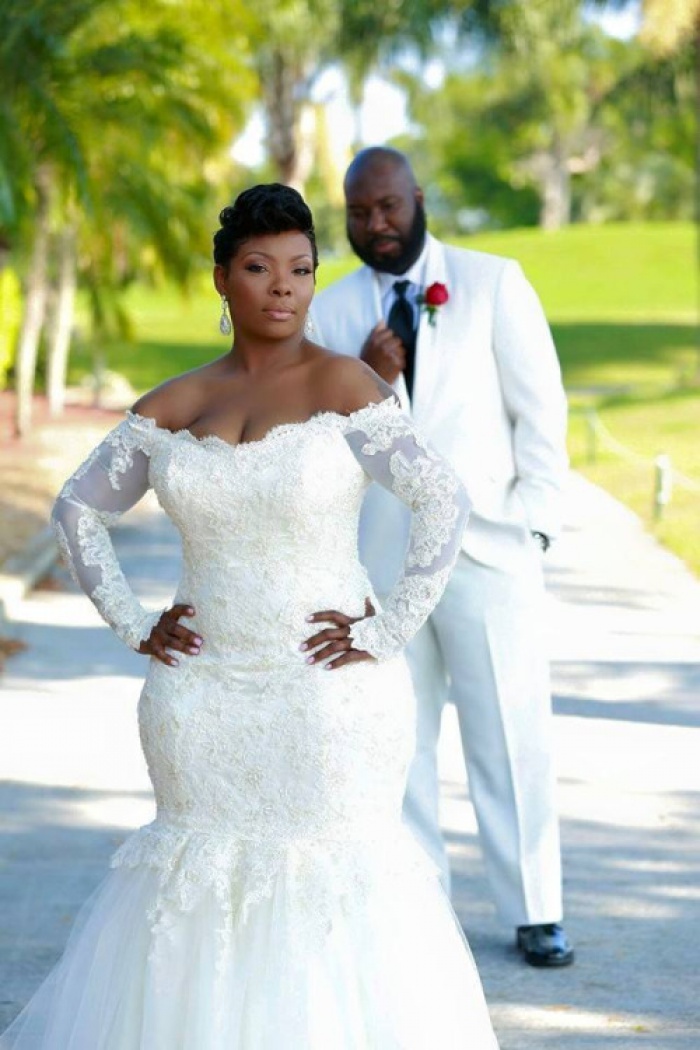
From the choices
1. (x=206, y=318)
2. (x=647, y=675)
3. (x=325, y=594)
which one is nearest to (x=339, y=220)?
(x=206, y=318)

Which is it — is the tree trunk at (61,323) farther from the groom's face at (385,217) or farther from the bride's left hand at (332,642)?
the bride's left hand at (332,642)

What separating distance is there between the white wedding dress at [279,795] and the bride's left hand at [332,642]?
0.9 inches

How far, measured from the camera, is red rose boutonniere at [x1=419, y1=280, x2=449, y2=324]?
19.6ft

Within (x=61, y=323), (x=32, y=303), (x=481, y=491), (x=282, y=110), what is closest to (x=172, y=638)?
(x=481, y=491)

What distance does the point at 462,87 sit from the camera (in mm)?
97188

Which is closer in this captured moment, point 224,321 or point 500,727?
point 224,321

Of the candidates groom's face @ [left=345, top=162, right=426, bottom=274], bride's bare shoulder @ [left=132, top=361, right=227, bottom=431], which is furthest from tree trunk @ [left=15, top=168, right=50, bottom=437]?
bride's bare shoulder @ [left=132, top=361, right=227, bottom=431]

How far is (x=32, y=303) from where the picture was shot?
87.0 ft

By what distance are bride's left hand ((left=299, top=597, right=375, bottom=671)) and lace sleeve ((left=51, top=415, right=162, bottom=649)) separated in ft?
1.45

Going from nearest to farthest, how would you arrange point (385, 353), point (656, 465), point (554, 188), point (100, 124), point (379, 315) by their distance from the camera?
point (385, 353) < point (379, 315) < point (656, 465) < point (100, 124) < point (554, 188)

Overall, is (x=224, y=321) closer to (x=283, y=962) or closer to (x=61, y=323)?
(x=283, y=962)

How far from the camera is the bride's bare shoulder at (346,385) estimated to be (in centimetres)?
447

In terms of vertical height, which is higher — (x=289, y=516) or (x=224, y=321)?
(x=224, y=321)

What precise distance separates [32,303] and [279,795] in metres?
22.7
